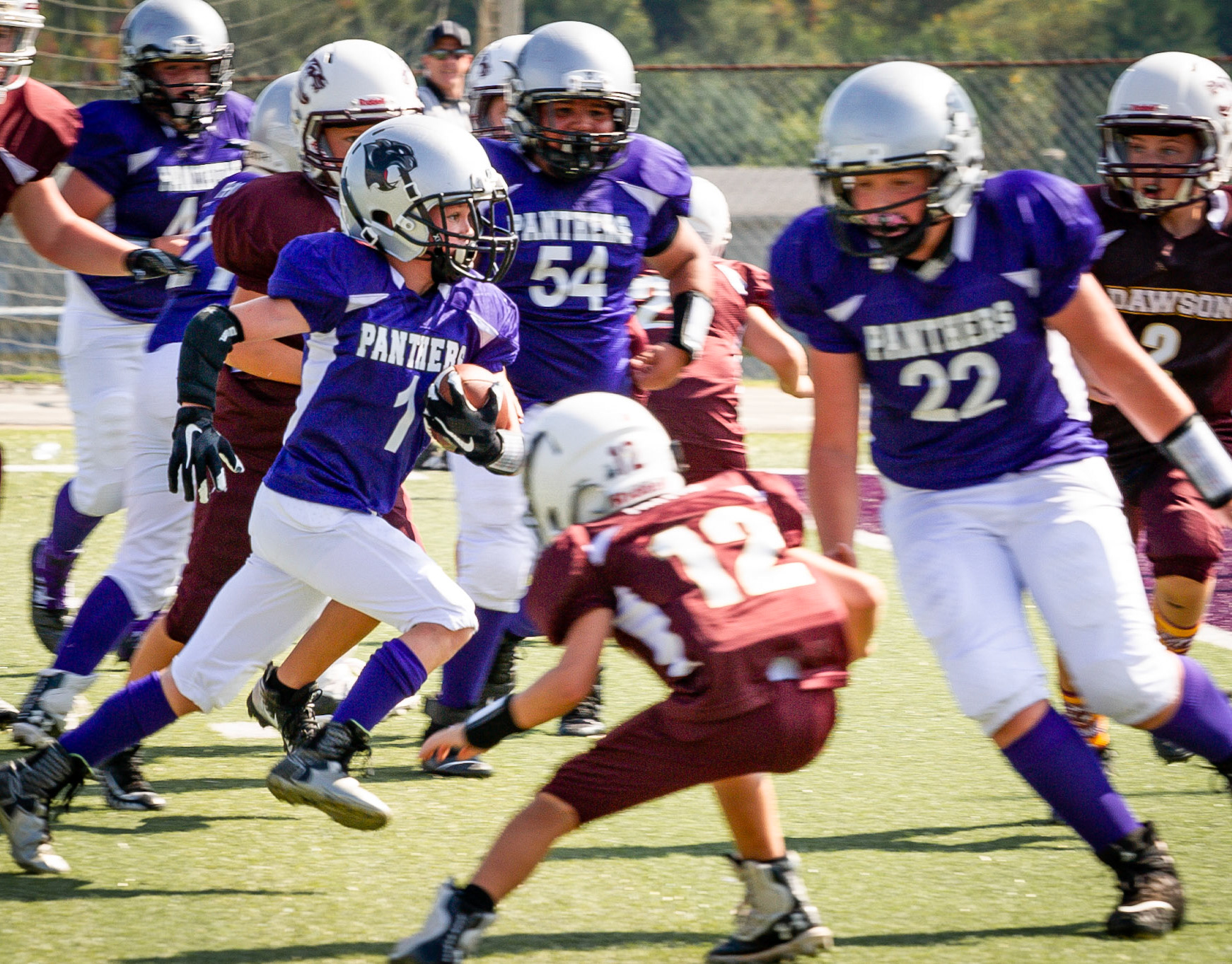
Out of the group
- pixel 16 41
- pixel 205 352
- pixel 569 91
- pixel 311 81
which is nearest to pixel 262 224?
pixel 311 81

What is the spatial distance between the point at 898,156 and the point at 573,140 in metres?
1.25

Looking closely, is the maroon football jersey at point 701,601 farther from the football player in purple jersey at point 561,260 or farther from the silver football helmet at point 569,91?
the silver football helmet at point 569,91

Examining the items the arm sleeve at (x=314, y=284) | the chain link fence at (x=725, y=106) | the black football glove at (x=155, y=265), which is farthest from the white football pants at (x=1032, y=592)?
the chain link fence at (x=725, y=106)

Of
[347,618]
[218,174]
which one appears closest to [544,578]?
[347,618]

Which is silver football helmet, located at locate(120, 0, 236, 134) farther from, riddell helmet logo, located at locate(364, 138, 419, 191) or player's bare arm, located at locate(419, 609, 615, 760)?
player's bare arm, located at locate(419, 609, 615, 760)

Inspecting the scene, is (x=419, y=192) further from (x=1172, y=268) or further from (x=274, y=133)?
(x=1172, y=268)

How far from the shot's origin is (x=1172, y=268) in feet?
13.6

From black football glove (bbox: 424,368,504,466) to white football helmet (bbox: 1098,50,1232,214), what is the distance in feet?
5.68

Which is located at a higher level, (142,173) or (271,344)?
(142,173)

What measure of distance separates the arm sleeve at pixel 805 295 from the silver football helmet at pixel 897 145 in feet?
0.36

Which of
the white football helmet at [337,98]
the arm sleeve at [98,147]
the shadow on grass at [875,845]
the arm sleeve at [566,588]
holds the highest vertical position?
the white football helmet at [337,98]

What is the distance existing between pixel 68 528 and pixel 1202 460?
10.6ft

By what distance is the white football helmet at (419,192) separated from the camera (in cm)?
341

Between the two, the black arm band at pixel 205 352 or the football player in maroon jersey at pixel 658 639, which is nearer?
the football player in maroon jersey at pixel 658 639
